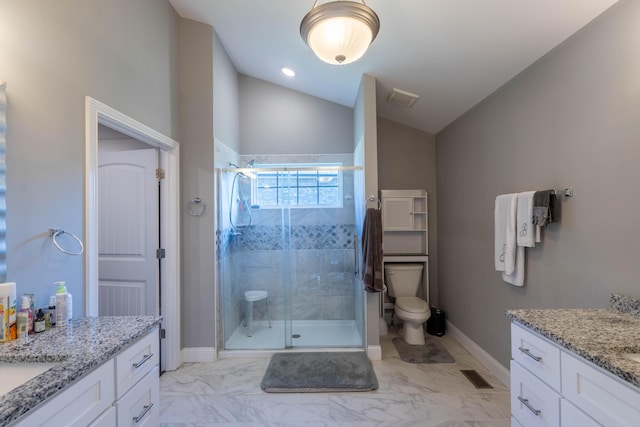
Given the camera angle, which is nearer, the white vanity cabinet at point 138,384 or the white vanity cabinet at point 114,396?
the white vanity cabinet at point 114,396

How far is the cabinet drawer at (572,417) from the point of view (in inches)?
38.6

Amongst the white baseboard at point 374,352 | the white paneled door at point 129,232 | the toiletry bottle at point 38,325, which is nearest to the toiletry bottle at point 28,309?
the toiletry bottle at point 38,325

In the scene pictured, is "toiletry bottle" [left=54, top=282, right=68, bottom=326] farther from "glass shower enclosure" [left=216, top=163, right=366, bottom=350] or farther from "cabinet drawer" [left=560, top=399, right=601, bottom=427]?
"cabinet drawer" [left=560, top=399, right=601, bottom=427]

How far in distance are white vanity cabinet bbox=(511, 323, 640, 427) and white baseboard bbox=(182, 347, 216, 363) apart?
2.38m

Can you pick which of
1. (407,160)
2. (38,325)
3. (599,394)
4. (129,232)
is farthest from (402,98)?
(38,325)

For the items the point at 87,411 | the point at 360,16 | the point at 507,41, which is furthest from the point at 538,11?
the point at 87,411

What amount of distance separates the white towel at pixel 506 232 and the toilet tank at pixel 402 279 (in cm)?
126

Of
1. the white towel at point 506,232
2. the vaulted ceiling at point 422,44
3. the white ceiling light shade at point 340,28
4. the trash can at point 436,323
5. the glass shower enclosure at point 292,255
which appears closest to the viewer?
the white ceiling light shade at point 340,28

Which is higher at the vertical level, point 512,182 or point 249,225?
point 512,182

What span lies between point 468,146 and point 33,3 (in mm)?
3205

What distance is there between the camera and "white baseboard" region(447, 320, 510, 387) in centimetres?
229

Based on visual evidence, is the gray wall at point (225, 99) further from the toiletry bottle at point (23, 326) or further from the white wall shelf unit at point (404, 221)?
the toiletry bottle at point (23, 326)

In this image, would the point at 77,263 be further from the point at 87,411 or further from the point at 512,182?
the point at 512,182

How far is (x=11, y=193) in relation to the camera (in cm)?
124
